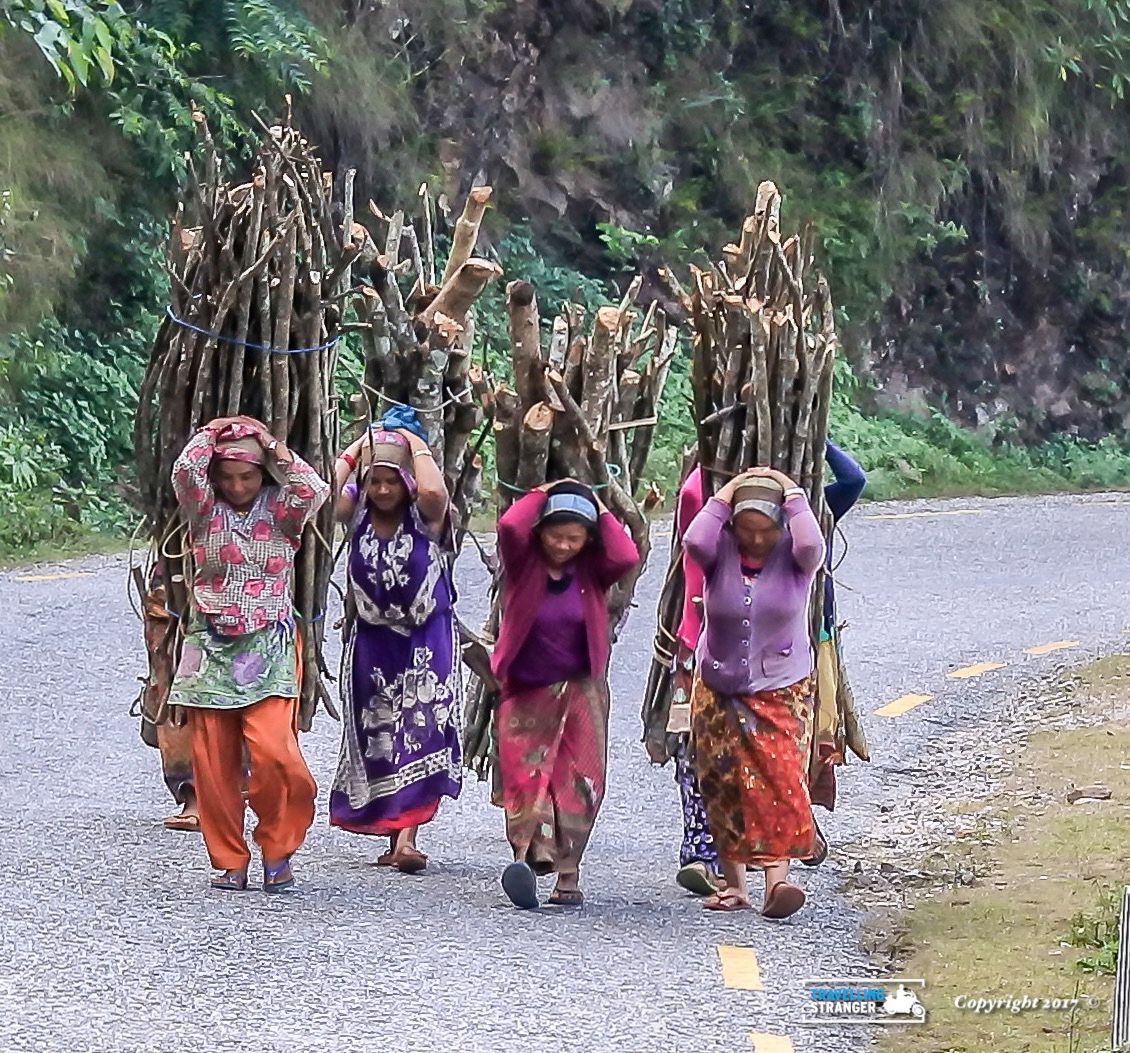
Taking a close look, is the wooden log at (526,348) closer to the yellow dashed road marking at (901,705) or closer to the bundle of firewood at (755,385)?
the bundle of firewood at (755,385)

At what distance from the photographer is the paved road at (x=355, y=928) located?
5.58m

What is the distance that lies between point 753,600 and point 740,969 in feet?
4.01

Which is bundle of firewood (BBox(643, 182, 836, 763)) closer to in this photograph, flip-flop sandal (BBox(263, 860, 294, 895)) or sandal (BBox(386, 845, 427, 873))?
sandal (BBox(386, 845, 427, 873))

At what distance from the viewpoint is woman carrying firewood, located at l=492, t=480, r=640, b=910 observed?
7082mm

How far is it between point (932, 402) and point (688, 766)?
19.0 metres

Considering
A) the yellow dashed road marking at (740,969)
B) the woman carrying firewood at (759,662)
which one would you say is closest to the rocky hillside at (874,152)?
the woman carrying firewood at (759,662)

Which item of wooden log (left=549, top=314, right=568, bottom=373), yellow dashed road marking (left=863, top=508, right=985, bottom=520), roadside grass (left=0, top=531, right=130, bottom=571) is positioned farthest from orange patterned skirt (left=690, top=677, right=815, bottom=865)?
yellow dashed road marking (left=863, top=508, right=985, bottom=520)

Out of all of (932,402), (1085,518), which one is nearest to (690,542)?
(1085,518)

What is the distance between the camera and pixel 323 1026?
5.54 m

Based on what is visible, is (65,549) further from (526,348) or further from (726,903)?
(726,903)

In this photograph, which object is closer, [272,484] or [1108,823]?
[272,484]

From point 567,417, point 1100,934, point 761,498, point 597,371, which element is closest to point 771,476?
point 761,498

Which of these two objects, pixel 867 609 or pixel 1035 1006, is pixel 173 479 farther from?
pixel 867 609

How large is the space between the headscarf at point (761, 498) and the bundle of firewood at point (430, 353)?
133 cm
